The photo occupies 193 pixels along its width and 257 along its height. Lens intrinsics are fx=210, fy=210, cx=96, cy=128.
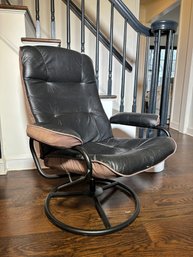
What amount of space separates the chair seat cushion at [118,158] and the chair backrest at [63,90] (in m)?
0.19

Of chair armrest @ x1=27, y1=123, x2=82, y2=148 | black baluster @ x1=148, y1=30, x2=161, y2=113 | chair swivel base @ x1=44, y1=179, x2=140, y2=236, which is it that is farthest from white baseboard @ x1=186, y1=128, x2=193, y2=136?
chair armrest @ x1=27, y1=123, x2=82, y2=148

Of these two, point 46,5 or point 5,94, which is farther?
point 46,5

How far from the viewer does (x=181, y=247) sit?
1.01 m

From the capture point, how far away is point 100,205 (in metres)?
1.25

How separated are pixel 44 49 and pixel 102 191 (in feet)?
3.21

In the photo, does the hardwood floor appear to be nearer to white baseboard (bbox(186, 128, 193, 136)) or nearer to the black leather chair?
the black leather chair

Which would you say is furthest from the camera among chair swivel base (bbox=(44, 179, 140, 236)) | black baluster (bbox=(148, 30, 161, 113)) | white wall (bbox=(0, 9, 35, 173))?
black baluster (bbox=(148, 30, 161, 113))

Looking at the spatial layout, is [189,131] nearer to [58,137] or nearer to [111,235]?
[111,235]

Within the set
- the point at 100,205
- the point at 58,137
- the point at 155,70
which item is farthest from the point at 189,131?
the point at 58,137

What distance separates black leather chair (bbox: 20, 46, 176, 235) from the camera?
2.98 feet

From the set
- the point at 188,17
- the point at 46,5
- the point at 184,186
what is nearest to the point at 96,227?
the point at 184,186

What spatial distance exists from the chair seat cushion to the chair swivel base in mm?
317

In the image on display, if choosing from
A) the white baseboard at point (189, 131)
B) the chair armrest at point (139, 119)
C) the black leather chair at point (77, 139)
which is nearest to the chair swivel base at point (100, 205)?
the black leather chair at point (77, 139)

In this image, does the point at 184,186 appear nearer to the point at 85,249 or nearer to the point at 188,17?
the point at 85,249
